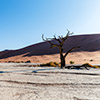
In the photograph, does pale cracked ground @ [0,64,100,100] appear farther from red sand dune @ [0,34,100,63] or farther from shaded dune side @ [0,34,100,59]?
shaded dune side @ [0,34,100,59]

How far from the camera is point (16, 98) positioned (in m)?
3.26

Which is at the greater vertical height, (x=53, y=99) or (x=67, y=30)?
(x=67, y=30)

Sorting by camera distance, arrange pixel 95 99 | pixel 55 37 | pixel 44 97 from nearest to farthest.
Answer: pixel 95 99
pixel 44 97
pixel 55 37

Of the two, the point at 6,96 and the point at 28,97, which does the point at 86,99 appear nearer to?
the point at 28,97

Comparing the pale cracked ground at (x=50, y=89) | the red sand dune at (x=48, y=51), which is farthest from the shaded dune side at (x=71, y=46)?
the pale cracked ground at (x=50, y=89)

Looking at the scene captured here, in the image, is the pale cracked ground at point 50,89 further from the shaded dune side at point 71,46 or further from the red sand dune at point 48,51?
the shaded dune side at point 71,46

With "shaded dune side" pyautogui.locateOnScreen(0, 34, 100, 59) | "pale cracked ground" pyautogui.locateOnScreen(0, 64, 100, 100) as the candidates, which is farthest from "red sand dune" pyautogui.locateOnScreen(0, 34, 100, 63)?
"pale cracked ground" pyautogui.locateOnScreen(0, 64, 100, 100)

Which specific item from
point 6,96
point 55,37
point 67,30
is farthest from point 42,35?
point 6,96

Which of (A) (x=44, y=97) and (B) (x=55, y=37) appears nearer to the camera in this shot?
(A) (x=44, y=97)

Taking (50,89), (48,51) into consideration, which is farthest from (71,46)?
(50,89)

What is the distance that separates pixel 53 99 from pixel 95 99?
3.58 ft

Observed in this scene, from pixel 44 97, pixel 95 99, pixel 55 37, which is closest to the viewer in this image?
pixel 95 99

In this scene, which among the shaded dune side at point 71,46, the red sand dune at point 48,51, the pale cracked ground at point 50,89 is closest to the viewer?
the pale cracked ground at point 50,89

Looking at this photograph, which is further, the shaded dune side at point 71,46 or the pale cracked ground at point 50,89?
the shaded dune side at point 71,46
